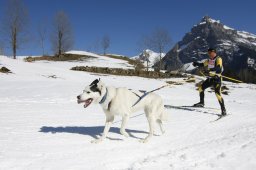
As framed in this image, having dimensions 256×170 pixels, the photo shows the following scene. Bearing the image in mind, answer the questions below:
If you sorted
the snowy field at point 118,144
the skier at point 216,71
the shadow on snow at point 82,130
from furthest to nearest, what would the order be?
the skier at point 216,71, the shadow on snow at point 82,130, the snowy field at point 118,144

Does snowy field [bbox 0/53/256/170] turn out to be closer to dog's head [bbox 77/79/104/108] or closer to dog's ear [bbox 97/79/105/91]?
dog's head [bbox 77/79/104/108]

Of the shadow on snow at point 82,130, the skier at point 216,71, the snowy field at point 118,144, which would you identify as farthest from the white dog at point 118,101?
the skier at point 216,71

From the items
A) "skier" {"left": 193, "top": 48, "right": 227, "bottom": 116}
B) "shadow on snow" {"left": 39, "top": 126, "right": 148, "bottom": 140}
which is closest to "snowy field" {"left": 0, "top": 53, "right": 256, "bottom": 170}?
"shadow on snow" {"left": 39, "top": 126, "right": 148, "bottom": 140}

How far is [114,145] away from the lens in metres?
7.07

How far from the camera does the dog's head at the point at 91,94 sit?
22.8ft

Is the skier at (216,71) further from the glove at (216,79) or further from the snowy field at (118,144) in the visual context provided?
the snowy field at (118,144)

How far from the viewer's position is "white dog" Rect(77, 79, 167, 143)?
703cm

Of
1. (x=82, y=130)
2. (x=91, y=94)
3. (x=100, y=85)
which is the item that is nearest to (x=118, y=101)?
(x=100, y=85)

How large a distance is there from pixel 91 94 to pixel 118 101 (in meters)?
0.68

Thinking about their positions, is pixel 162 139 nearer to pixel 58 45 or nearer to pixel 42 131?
pixel 42 131

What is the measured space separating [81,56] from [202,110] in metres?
51.7

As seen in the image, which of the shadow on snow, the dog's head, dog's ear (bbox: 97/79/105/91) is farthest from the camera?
the shadow on snow

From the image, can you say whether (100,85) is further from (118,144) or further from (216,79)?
(216,79)

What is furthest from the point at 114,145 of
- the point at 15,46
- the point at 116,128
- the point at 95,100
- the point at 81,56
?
the point at 81,56
